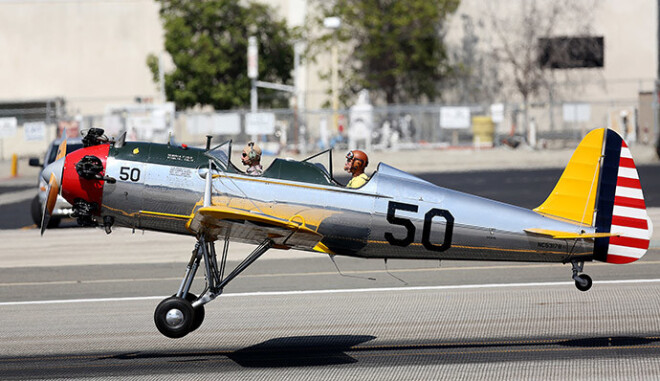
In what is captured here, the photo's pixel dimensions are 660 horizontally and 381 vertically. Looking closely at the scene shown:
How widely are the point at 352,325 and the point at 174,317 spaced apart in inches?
91.6

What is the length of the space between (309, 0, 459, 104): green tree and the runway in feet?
118

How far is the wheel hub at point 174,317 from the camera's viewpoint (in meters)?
9.41

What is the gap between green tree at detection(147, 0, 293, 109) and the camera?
54.3 metres

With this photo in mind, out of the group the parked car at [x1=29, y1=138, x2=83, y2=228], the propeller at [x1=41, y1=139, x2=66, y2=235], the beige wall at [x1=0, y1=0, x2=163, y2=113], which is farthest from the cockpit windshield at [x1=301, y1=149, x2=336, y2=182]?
the beige wall at [x1=0, y1=0, x2=163, y2=113]

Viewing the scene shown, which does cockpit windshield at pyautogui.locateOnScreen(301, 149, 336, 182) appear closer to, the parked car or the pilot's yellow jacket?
the pilot's yellow jacket

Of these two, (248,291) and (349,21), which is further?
(349,21)

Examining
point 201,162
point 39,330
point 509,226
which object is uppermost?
point 201,162

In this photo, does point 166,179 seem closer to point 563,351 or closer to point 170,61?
point 563,351

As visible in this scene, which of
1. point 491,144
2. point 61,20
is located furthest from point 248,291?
point 61,20

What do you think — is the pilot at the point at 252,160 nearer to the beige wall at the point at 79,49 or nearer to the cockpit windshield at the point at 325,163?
the cockpit windshield at the point at 325,163

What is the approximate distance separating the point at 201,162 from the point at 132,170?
699 millimetres

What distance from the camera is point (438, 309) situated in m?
11.6

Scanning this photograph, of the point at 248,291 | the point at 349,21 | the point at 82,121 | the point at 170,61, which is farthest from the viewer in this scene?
the point at 170,61

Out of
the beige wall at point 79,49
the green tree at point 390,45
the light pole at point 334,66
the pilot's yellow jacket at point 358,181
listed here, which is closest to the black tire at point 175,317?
the pilot's yellow jacket at point 358,181
